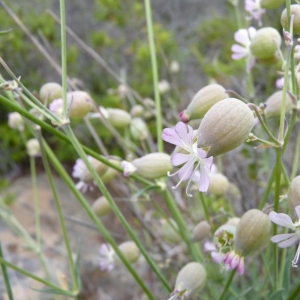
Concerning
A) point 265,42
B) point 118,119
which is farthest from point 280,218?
point 118,119

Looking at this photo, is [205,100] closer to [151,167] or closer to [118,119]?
[151,167]

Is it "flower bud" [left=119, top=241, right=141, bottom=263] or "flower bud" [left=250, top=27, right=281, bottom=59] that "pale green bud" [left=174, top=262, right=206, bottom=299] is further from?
"flower bud" [left=250, top=27, right=281, bottom=59]

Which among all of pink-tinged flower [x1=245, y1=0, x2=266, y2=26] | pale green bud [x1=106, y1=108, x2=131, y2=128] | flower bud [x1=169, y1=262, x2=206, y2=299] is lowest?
flower bud [x1=169, y1=262, x2=206, y2=299]

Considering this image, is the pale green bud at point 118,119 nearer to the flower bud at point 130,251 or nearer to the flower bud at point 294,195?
the flower bud at point 130,251

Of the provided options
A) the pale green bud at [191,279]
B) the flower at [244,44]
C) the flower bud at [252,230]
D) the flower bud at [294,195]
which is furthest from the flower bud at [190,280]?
the flower at [244,44]

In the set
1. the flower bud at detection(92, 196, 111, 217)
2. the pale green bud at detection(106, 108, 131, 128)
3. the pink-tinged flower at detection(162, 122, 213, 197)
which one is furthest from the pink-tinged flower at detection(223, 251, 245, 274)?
the pale green bud at detection(106, 108, 131, 128)

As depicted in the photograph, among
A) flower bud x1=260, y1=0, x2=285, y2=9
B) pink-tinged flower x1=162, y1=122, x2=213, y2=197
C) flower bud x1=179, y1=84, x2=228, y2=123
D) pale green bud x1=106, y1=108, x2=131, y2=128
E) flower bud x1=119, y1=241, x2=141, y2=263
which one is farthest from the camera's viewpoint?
pale green bud x1=106, y1=108, x2=131, y2=128

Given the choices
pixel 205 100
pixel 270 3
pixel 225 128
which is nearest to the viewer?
pixel 225 128
